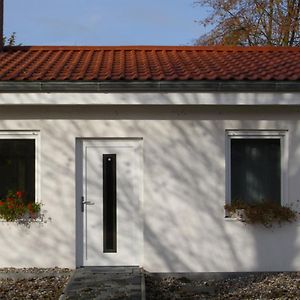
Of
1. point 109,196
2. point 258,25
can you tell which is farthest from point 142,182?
point 258,25

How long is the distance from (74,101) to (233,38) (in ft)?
60.4

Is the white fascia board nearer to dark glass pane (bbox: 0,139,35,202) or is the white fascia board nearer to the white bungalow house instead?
the white bungalow house

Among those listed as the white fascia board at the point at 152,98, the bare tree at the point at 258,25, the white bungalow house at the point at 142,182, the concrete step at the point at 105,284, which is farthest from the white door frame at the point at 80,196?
the bare tree at the point at 258,25

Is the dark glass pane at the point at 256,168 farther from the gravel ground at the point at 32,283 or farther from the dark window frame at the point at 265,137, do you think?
the gravel ground at the point at 32,283

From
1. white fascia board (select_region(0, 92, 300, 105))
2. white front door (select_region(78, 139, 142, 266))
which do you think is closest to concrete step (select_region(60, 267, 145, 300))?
white front door (select_region(78, 139, 142, 266))

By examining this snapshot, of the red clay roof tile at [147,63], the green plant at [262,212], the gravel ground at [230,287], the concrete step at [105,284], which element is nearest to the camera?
the concrete step at [105,284]

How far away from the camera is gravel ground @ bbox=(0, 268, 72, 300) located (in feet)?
25.7

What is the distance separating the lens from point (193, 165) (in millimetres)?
9039

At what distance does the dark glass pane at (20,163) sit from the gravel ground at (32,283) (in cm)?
120

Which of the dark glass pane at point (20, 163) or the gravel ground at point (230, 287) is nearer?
the gravel ground at point (230, 287)

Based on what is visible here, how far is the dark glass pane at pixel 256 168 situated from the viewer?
920 cm

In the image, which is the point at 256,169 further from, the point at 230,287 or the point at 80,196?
the point at 80,196

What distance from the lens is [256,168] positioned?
363 inches

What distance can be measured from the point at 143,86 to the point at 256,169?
2424mm
